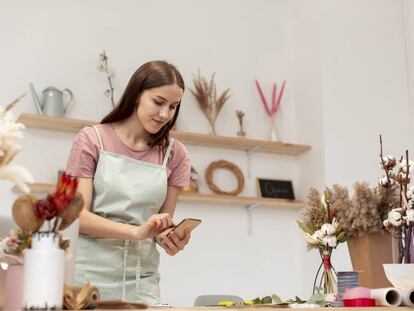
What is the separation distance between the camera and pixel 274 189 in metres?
4.12

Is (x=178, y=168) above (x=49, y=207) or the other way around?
above

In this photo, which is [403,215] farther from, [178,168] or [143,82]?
[143,82]

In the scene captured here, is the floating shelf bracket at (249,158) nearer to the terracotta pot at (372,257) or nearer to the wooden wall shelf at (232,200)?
the wooden wall shelf at (232,200)

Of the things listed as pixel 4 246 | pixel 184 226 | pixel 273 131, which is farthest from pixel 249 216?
pixel 4 246

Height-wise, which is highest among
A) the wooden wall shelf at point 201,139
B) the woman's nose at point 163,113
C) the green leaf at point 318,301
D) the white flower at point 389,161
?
the wooden wall shelf at point 201,139

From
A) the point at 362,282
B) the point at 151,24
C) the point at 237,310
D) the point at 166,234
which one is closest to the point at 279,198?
the point at 151,24

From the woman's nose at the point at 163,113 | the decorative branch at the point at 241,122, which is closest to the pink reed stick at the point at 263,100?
the decorative branch at the point at 241,122

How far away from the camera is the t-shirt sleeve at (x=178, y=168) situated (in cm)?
219

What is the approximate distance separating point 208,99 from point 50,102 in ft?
3.36

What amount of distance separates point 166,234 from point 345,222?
65 cm

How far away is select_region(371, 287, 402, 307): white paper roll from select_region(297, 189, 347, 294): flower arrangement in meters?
0.55

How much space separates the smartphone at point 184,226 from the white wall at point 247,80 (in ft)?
6.48

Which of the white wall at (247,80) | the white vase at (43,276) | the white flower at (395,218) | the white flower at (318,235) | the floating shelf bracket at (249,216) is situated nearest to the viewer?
the white vase at (43,276)

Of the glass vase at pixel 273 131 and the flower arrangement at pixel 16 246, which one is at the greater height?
the glass vase at pixel 273 131
